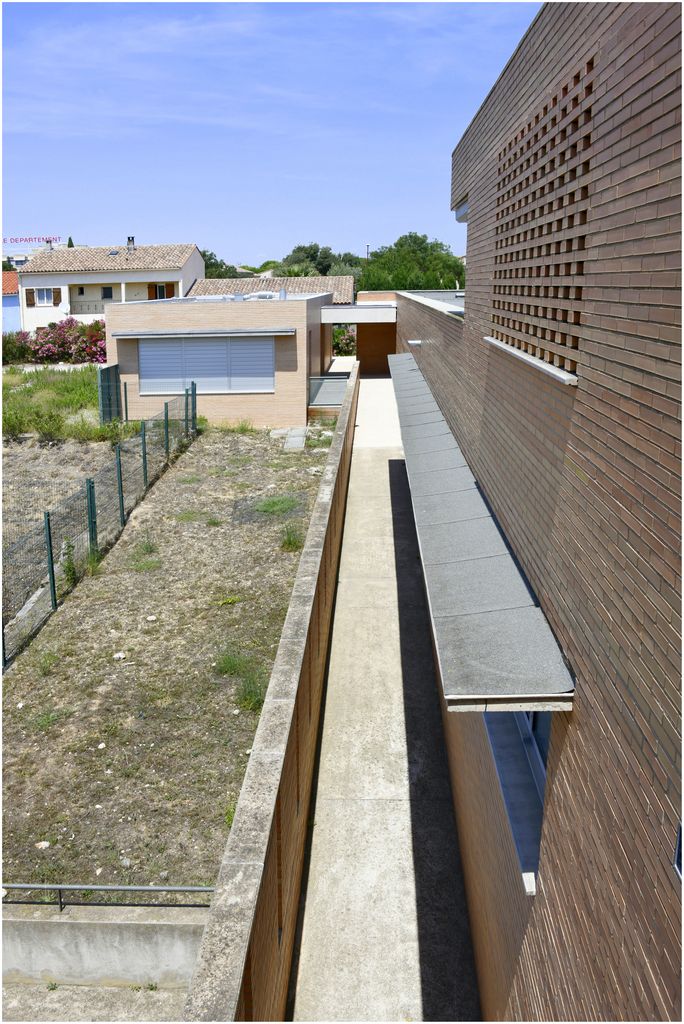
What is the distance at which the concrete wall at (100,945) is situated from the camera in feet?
21.3

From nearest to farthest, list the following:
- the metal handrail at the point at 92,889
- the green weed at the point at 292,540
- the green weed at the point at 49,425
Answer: the metal handrail at the point at 92,889 < the green weed at the point at 292,540 < the green weed at the point at 49,425

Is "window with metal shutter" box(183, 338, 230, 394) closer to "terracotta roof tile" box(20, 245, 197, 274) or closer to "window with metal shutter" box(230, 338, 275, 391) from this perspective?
"window with metal shutter" box(230, 338, 275, 391)

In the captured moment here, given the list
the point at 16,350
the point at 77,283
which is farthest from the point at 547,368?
the point at 77,283

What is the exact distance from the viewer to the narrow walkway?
630cm

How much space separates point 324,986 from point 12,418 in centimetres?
2031

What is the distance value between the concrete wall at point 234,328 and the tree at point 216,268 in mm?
62174

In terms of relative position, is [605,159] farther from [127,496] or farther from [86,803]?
[127,496]

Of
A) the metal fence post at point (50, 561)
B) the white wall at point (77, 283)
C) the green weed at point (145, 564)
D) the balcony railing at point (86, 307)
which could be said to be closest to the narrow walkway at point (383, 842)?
the green weed at point (145, 564)

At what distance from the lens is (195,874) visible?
698cm

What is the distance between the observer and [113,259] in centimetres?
5150

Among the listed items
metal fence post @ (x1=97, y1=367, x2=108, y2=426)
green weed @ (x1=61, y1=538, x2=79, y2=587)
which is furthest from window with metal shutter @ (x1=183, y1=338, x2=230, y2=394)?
green weed @ (x1=61, y1=538, x2=79, y2=587)

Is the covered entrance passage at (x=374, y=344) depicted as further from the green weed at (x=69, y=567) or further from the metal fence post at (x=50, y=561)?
→ the metal fence post at (x=50, y=561)

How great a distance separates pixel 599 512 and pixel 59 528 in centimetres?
1162

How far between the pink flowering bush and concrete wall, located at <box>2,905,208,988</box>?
35.5 m
